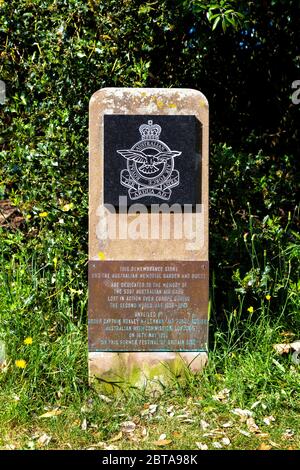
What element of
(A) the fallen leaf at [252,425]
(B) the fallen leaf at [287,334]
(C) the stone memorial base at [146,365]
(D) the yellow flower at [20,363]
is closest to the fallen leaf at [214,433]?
(A) the fallen leaf at [252,425]

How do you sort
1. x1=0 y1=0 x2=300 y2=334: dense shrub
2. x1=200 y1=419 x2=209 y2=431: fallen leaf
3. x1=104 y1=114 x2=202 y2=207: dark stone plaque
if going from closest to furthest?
x1=200 y1=419 x2=209 y2=431: fallen leaf → x1=104 y1=114 x2=202 y2=207: dark stone plaque → x1=0 y1=0 x2=300 y2=334: dense shrub

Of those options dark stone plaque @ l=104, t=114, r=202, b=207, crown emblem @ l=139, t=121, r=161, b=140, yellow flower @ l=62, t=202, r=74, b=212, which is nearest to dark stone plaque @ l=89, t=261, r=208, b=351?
dark stone plaque @ l=104, t=114, r=202, b=207

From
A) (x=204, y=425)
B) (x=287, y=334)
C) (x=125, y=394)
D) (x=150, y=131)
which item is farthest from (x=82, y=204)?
(x=204, y=425)

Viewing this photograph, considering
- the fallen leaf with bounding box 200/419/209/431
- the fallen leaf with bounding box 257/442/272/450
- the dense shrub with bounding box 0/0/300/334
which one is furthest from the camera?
the dense shrub with bounding box 0/0/300/334

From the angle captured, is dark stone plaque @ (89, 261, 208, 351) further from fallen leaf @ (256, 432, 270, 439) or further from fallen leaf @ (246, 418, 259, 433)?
fallen leaf @ (256, 432, 270, 439)

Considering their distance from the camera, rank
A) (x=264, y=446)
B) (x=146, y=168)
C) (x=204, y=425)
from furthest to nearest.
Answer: (x=146, y=168) < (x=204, y=425) < (x=264, y=446)

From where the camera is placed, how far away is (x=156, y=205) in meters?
4.21

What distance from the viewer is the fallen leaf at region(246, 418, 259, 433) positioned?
378 centimetres

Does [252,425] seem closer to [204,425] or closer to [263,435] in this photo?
[263,435]

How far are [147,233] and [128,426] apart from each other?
121 cm

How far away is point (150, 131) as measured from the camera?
4195mm

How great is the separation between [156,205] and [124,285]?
560 millimetres

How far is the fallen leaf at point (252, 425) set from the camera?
3784 millimetres
